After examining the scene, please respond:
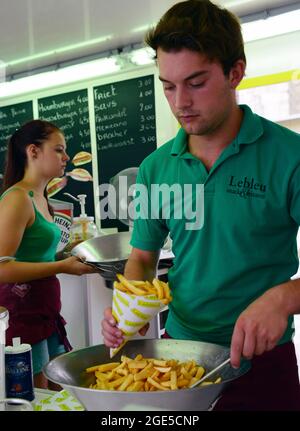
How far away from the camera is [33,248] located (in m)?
1.85

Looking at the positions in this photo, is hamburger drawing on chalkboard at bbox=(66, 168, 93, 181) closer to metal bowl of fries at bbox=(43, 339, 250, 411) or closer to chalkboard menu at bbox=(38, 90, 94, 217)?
chalkboard menu at bbox=(38, 90, 94, 217)

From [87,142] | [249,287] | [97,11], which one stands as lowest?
[249,287]

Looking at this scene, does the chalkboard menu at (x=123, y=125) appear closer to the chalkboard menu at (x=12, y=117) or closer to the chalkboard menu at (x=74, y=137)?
the chalkboard menu at (x=74, y=137)

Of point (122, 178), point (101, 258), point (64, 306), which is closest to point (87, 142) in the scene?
point (122, 178)

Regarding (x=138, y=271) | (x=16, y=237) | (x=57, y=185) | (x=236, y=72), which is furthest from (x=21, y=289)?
(x=57, y=185)

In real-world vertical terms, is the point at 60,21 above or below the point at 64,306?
above

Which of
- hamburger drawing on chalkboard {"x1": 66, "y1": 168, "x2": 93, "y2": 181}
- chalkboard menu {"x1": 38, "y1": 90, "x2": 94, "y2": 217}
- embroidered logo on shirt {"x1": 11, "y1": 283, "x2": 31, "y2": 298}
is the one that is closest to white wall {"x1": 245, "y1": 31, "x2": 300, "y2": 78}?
chalkboard menu {"x1": 38, "y1": 90, "x2": 94, "y2": 217}

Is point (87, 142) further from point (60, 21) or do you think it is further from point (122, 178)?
point (60, 21)

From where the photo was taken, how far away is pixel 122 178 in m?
3.78

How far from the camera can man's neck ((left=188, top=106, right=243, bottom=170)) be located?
123 centimetres

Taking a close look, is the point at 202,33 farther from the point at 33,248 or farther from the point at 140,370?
the point at 33,248

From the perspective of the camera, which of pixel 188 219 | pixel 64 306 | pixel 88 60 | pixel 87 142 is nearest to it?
pixel 188 219

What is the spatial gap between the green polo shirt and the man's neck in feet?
0.10
